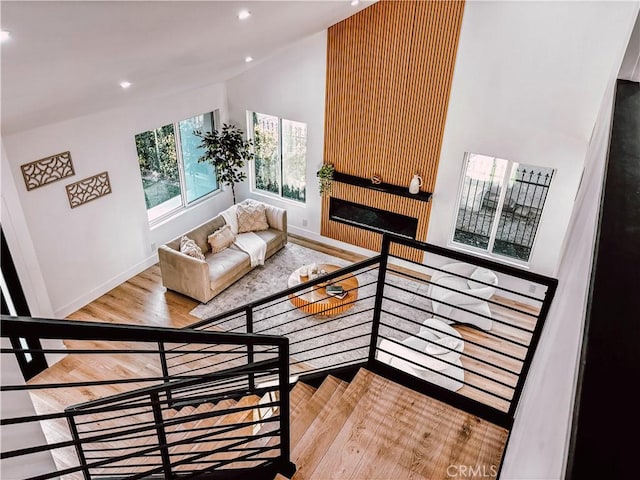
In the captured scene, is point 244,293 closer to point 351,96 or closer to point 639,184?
point 351,96

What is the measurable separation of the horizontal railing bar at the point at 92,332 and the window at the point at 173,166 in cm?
611

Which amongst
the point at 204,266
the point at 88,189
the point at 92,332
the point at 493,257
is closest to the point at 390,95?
the point at 493,257

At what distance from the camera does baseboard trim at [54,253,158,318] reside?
650 cm

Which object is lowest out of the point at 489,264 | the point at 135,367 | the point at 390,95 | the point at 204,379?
the point at 135,367

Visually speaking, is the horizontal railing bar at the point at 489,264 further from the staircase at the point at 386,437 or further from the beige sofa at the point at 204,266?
the beige sofa at the point at 204,266

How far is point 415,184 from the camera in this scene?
283 inches

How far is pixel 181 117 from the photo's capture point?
25.0ft

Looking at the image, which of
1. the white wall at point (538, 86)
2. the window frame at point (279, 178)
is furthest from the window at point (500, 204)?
the window frame at point (279, 178)

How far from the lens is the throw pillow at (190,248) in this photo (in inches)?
272

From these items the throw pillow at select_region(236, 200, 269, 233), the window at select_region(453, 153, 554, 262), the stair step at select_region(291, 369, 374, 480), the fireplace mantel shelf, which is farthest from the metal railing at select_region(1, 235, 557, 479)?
the throw pillow at select_region(236, 200, 269, 233)

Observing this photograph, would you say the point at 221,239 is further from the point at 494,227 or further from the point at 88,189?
the point at 494,227

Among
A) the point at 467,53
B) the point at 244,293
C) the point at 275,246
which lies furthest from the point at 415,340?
the point at 467,53

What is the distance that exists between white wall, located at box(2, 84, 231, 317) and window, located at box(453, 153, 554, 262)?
4.43m

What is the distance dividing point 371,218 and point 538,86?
305cm
